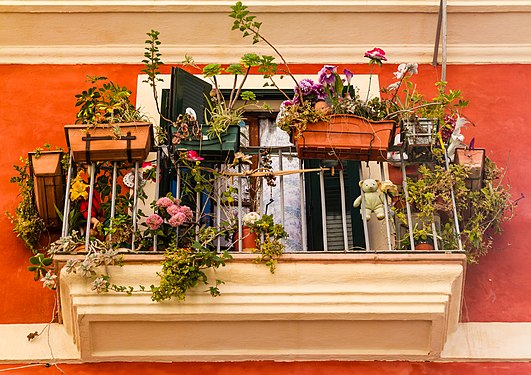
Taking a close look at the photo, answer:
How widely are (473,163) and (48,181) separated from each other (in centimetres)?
288

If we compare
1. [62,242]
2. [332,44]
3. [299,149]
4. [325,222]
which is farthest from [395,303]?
[332,44]

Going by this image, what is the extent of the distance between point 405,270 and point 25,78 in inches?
146

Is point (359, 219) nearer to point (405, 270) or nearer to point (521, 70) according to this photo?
point (405, 270)

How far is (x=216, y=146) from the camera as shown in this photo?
819 centimetres

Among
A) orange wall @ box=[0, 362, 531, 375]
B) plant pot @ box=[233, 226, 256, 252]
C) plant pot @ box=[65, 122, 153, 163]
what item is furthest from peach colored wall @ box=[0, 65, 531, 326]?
plant pot @ box=[233, 226, 256, 252]

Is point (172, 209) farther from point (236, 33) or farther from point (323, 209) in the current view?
point (236, 33)

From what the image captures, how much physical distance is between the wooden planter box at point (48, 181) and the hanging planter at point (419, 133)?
2.33 metres

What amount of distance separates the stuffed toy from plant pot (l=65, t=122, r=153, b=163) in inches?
57.8

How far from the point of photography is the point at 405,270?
7535mm

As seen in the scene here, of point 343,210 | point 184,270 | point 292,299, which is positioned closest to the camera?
point 184,270

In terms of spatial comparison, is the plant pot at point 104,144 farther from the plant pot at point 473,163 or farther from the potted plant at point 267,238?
the plant pot at point 473,163

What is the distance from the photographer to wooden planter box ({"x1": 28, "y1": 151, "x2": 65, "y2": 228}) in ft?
27.1

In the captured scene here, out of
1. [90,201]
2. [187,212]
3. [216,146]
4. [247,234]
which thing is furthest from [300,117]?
[90,201]

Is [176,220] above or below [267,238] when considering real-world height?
above
